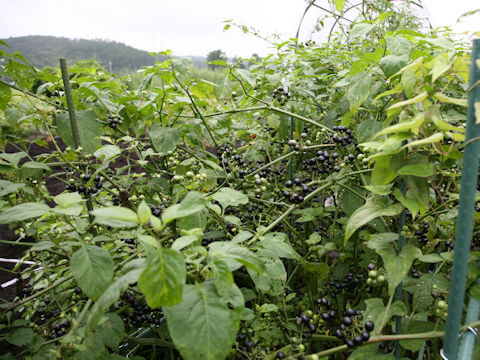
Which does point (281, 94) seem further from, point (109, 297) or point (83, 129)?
point (109, 297)

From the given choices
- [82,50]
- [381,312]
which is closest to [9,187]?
[381,312]

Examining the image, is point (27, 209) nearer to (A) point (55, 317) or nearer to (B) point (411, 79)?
(A) point (55, 317)

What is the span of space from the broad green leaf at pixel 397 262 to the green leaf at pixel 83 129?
1265 mm

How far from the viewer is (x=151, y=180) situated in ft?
5.69

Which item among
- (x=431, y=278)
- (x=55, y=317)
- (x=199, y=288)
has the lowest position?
(x=55, y=317)

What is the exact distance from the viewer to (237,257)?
29.5 inches

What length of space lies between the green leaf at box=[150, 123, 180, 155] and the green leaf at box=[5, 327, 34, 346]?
850 mm

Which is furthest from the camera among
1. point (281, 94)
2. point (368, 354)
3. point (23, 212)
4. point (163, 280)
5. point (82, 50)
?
point (82, 50)

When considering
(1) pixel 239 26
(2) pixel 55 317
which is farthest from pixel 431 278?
(1) pixel 239 26

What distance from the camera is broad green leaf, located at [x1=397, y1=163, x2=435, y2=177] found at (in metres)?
0.82

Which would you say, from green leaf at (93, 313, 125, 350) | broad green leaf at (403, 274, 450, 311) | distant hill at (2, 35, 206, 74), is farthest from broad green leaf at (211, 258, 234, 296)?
distant hill at (2, 35, 206, 74)

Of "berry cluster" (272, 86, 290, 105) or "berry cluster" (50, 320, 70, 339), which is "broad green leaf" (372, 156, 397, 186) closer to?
"berry cluster" (272, 86, 290, 105)

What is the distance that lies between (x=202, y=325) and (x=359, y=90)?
3.24 ft

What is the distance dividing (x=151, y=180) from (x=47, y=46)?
72.3 metres
